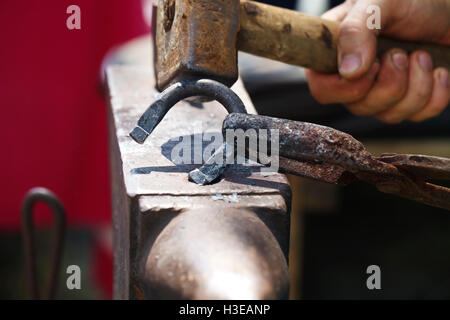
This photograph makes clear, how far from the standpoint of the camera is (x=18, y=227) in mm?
3266

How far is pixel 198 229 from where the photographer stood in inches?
26.5

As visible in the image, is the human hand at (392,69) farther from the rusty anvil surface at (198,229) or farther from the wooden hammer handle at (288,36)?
the rusty anvil surface at (198,229)

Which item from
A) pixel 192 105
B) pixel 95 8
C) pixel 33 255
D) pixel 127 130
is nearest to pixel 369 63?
pixel 192 105

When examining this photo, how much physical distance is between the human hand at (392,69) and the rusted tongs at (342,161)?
512mm

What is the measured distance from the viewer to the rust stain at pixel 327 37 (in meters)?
1.23

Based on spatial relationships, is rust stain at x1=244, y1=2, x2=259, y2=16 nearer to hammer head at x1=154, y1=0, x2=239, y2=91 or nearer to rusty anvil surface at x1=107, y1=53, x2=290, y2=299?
hammer head at x1=154, y1=0, x2=239, y2=91

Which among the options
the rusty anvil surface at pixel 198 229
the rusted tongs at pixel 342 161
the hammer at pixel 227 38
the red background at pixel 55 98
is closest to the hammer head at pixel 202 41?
the hammer at pixel 227 38

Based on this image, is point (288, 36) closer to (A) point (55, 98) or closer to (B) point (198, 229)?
(B) point (198, 229)

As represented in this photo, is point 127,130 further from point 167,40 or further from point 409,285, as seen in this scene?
point 409,285

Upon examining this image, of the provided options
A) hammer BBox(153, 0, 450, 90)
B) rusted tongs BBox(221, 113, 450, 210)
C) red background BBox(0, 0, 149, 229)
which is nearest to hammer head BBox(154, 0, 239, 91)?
hammer BBox(153, 0, 450, 90)

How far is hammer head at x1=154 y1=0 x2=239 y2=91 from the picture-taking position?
3.26 feet

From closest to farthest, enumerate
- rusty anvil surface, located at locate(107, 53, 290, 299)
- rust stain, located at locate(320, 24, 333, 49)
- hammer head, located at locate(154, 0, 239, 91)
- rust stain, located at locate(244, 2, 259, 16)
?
rusty anvil surface, located at locate(107, 53, 290, 299)
hammer head, located at locate(154, 0, 239, 91)
rust stain, located at locate(244, 2, 259, 16)
rust stain, located at locate(320, 24, 333, 49)

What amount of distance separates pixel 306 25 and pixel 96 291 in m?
2.96

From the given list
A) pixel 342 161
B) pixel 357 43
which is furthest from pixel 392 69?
pixel 342 161
